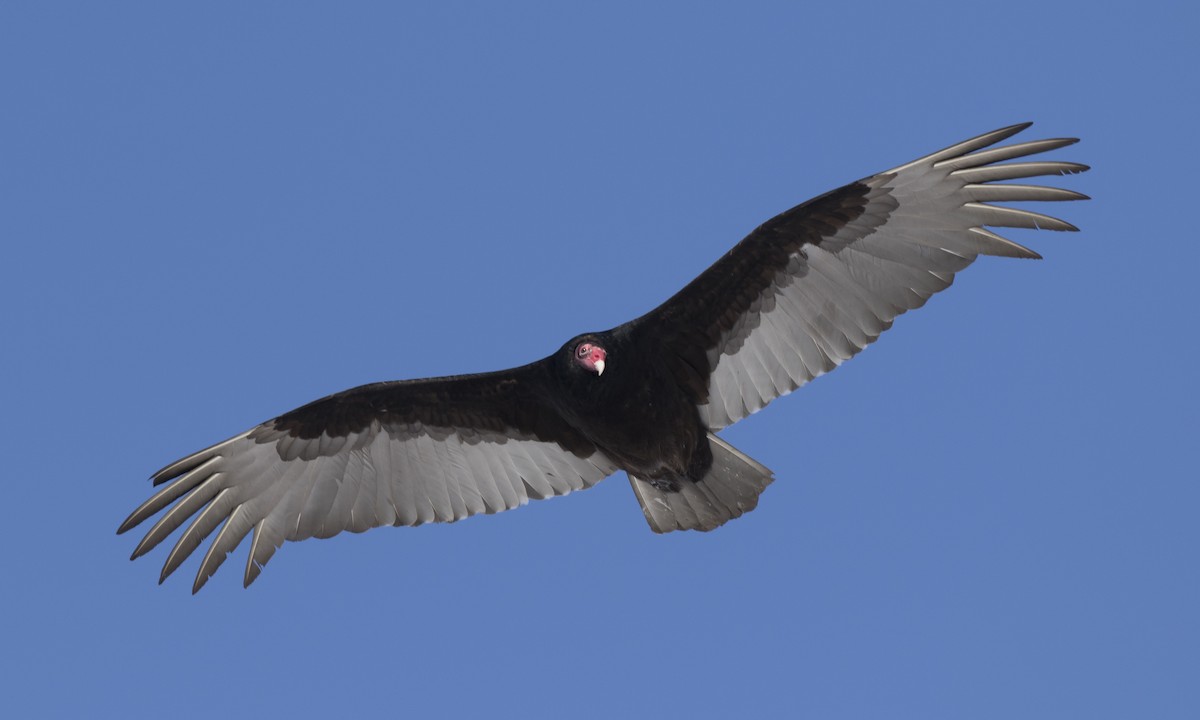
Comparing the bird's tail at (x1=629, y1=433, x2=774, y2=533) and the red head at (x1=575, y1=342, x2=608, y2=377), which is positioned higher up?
the red head at (x1=575, y1=342, x2=608, y2=377)

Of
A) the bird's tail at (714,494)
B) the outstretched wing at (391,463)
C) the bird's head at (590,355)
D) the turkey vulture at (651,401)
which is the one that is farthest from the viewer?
the outstretched wing at (391,463)

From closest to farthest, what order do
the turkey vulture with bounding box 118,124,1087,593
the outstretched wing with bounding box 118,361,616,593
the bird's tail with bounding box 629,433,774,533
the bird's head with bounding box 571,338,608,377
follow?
1. the bird's head with bounding box 571,338,608,377
2. the turkey vulture with bounding box 118,124,1087,593
3. the bird's tail with bounding box 629,433,774,533
4. the outstretched wing with bounding box 118,361,616,593

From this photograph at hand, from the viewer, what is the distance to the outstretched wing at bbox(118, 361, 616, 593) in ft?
30.3

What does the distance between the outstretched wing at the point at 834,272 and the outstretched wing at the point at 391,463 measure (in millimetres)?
1065

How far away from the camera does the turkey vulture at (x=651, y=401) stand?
833 centimetres

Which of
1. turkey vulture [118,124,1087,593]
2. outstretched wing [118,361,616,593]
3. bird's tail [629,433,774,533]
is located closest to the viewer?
turkey vulture [118,124,1087,593]

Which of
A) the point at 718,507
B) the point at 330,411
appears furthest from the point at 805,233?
the point at 330,411

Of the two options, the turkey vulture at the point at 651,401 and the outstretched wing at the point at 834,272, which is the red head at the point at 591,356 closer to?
the turkey vulture at the point at 651,401

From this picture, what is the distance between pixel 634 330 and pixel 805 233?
46.7 inches

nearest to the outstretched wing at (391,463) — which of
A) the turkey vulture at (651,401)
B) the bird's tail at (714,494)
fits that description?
the turkey vulture at (651,401)

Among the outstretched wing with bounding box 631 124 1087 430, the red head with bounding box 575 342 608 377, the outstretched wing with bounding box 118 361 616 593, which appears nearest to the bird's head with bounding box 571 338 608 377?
the red head with bounding box 575 342 608 377

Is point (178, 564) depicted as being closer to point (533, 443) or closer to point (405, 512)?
point (405, 512)

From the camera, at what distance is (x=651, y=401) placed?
336 inches

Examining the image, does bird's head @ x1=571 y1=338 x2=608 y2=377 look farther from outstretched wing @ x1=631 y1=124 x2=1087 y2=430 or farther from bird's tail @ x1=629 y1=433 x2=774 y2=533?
bird's tail @ x1=629 y1=433 x2=774 y2=533
